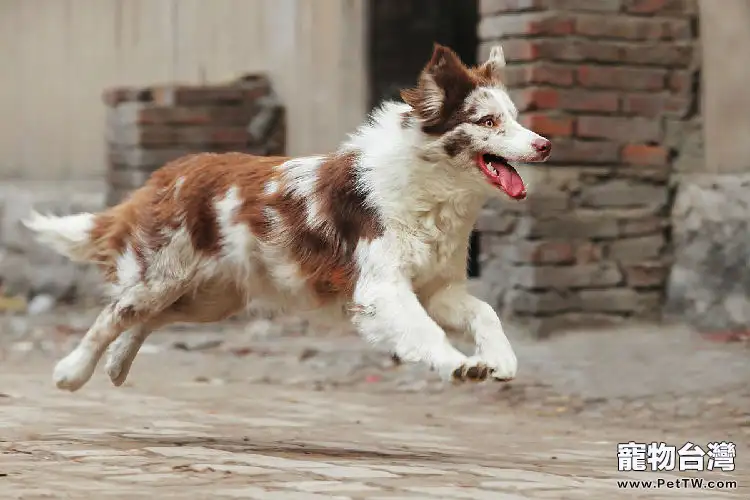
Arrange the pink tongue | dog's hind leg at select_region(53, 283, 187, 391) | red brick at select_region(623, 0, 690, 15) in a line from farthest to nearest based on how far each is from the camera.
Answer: red brick at select_region(623, 0, 690, 15) → dog's hind leg at select_region(53, 283, 187, 391) → the pink tongue

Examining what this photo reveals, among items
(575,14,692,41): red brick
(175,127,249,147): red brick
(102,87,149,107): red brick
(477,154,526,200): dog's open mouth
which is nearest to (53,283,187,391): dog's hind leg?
(477,154,526,200): dog's open mouth

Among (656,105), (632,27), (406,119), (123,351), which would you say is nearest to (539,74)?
(632,27)

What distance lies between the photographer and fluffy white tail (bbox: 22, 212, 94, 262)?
570cm

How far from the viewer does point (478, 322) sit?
189 inches

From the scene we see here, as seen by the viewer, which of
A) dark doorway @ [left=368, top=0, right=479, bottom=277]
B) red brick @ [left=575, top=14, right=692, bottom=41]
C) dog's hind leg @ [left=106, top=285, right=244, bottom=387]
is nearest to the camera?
dog's hind leg @ [left=106, top=285, right=244, bottom=387]

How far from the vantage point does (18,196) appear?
1023 centimetres

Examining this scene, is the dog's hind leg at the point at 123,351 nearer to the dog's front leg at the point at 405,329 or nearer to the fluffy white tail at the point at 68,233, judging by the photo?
the fluffy white tail at the point at 68,233

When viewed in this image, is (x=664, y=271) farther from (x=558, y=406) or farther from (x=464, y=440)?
(x=464, y=440)

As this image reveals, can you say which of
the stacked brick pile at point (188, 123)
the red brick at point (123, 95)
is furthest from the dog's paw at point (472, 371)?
the red brick at point (123, 95)

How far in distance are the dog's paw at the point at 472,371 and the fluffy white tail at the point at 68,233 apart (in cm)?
189

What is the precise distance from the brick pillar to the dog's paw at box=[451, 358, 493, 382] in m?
3.00

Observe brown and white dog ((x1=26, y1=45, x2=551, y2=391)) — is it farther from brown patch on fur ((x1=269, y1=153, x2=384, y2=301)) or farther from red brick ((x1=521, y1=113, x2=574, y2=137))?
red brick ((x1=521, y1=113, x2=574, y2=137))

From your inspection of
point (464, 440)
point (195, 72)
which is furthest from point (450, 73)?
point (195, 72)

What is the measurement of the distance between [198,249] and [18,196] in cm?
525
